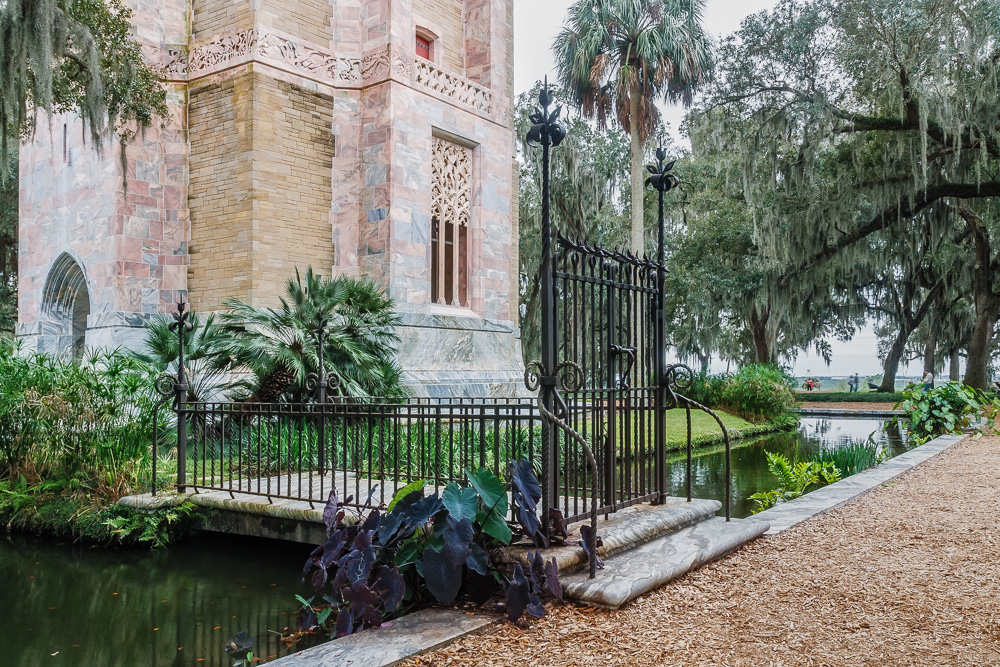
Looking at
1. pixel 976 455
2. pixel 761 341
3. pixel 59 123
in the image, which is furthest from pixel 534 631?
pixel 761 341

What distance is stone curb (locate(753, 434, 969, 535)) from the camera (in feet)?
20.7

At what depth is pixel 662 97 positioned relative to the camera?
20.6 meters

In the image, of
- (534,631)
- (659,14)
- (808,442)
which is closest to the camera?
(534,631)

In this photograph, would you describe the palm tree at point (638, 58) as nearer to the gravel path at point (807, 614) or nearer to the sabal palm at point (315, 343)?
the sabal palm at point (315, 343)

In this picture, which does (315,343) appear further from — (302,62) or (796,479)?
(796,479)

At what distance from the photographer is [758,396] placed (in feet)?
64.8

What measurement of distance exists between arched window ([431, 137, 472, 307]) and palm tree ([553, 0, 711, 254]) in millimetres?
5786

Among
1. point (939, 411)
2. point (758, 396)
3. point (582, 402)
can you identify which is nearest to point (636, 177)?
point (758, 396)

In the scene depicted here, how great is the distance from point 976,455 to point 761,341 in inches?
688

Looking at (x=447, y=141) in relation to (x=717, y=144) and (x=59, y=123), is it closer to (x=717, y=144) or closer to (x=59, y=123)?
(x=59, y=123)

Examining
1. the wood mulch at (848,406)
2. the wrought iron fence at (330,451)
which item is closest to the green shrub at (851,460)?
the wrought iron fence at (330,451)

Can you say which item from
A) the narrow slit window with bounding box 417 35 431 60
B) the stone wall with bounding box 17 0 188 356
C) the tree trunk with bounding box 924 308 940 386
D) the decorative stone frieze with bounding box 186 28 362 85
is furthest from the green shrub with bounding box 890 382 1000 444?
the tree trunk with bounding box 924 308 940 386

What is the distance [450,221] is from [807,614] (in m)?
12.2

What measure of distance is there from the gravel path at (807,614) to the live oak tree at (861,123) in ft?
47.3
